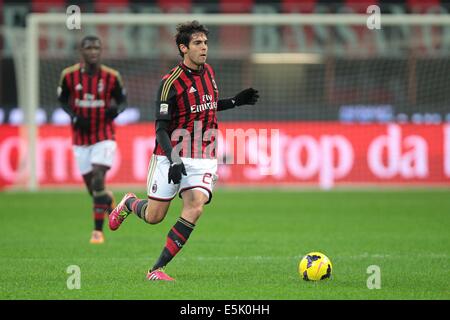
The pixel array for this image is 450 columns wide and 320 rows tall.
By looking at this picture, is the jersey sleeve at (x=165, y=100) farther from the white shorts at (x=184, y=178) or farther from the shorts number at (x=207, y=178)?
the shorts number at (x=207, y=178)

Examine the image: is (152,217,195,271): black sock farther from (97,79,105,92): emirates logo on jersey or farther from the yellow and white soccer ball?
(97,79,105,92): emirates logo on jersey

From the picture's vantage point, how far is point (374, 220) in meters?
13.7

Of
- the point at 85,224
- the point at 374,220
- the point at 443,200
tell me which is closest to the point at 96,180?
the point at 85,224

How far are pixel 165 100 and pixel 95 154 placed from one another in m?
3.89

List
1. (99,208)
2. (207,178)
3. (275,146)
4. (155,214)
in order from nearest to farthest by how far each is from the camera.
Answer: (207,178) < (155,214) < (99,208) < (275,146)

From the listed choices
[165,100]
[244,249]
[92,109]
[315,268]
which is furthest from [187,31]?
[92,109]

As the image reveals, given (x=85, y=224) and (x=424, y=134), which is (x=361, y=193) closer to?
(x=424, y=134)

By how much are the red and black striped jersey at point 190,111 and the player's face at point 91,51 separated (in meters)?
3.43

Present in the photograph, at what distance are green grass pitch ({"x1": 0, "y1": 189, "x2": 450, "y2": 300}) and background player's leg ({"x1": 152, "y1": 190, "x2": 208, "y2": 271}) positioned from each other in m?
0.24

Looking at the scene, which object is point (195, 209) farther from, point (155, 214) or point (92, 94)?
point (92, 94)

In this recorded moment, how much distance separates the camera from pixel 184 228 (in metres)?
7.70

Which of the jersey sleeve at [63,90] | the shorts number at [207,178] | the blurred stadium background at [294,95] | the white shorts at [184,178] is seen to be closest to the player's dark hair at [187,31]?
the white shorts at [184,178]

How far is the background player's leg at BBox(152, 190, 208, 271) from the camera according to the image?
7.66 metres

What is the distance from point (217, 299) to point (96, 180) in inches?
193
